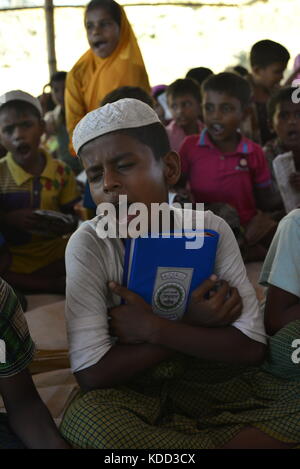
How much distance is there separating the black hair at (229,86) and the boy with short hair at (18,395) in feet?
6.49

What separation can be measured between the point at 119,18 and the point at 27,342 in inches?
89.7

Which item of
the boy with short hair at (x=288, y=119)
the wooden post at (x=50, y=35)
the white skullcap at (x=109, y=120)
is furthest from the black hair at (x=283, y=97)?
the wooden post at (x=50, y=35)

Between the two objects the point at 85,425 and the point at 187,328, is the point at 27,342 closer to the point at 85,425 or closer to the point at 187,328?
the point at 85,425

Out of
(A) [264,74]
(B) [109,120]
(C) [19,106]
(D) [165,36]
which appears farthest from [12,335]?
(D) [165,36]

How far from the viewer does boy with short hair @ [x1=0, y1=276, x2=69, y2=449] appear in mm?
1068

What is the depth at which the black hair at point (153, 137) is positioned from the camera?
127 cm

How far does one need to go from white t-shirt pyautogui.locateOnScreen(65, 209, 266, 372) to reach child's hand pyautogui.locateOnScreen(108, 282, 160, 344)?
3 cm

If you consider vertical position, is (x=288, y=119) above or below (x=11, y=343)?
above

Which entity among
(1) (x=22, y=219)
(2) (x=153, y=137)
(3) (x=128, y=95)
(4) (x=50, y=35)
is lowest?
(1) (x=22, y=219)

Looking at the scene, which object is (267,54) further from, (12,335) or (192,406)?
(12,335)

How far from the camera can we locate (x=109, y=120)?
124 centimetres

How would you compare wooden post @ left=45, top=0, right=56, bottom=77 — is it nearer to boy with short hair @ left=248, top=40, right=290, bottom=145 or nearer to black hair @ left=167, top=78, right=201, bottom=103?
black hair @ left=167, top=78, right=201, bottom=103

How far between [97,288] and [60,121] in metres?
3.63

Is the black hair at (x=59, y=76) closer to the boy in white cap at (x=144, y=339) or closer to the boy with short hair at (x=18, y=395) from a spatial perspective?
the boy in white cap at (x=144, y=339)
